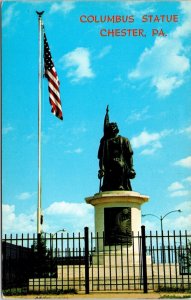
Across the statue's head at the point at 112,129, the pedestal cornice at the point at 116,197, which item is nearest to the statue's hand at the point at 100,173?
the pedestal cornice at the point at 116,197

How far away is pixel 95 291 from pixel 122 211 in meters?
3.83

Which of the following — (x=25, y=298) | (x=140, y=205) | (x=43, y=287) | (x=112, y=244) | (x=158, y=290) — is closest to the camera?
(x=25, y=298)

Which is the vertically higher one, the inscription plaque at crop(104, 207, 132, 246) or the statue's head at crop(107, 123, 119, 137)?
the statue's head at crop(107, 123, 119, 137)

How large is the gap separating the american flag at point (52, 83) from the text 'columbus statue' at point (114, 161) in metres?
2.25

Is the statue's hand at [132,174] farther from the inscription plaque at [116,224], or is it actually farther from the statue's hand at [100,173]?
the inscription plaque at [116,224]

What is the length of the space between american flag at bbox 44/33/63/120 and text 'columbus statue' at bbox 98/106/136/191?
225 centimetres

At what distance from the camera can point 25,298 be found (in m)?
13.5

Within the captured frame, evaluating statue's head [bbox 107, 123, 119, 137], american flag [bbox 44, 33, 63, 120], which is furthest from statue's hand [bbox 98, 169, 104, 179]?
american flag [bbox 44, 33, 63, 120]

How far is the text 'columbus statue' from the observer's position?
19.4 m

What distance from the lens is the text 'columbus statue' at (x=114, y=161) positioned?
1942 cm

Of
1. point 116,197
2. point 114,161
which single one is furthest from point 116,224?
A: point 114,161

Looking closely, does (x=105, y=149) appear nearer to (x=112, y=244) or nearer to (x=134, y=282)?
(x=112, y=244)

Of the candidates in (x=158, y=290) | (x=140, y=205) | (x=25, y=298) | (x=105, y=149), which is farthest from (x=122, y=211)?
(x=25, y=298)

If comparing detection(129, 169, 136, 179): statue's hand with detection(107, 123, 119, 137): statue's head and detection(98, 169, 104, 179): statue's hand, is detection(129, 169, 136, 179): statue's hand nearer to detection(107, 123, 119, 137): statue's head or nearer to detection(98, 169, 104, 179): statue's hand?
detection(98, 169, 104, 179): statue's hand
